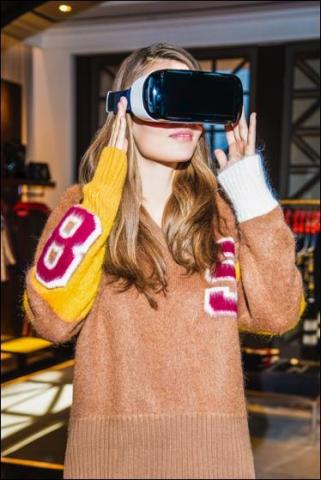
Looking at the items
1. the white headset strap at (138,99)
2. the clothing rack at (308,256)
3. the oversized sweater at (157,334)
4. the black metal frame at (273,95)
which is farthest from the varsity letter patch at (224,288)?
the black metal frame at (273,95)

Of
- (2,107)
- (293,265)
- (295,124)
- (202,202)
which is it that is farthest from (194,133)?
(2,107)

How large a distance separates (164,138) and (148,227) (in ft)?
0.44

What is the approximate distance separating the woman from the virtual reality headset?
5 centimetres

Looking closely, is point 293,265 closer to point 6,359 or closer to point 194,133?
point 194,133

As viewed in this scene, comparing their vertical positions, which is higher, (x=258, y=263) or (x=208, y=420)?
(x=258, y=263)

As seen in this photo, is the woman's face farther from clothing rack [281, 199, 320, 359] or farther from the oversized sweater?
clothing rack [281, 199, 320, 359]

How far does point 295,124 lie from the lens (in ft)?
15.0

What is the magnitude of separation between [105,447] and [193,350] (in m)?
0.18

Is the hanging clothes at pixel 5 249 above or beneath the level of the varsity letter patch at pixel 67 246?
beneath

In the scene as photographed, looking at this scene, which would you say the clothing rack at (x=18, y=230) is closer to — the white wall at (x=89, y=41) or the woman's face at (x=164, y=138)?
the white wall at (x=89, y=41)

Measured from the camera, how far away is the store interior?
392cm

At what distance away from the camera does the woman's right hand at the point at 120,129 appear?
940 millimetres

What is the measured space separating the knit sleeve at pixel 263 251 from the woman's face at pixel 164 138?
0.07 metres

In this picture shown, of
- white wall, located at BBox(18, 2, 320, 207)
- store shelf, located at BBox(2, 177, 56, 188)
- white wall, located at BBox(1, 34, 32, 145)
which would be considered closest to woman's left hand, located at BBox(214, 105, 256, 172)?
white wall, located at BBox(18, 2, 320, 207)
